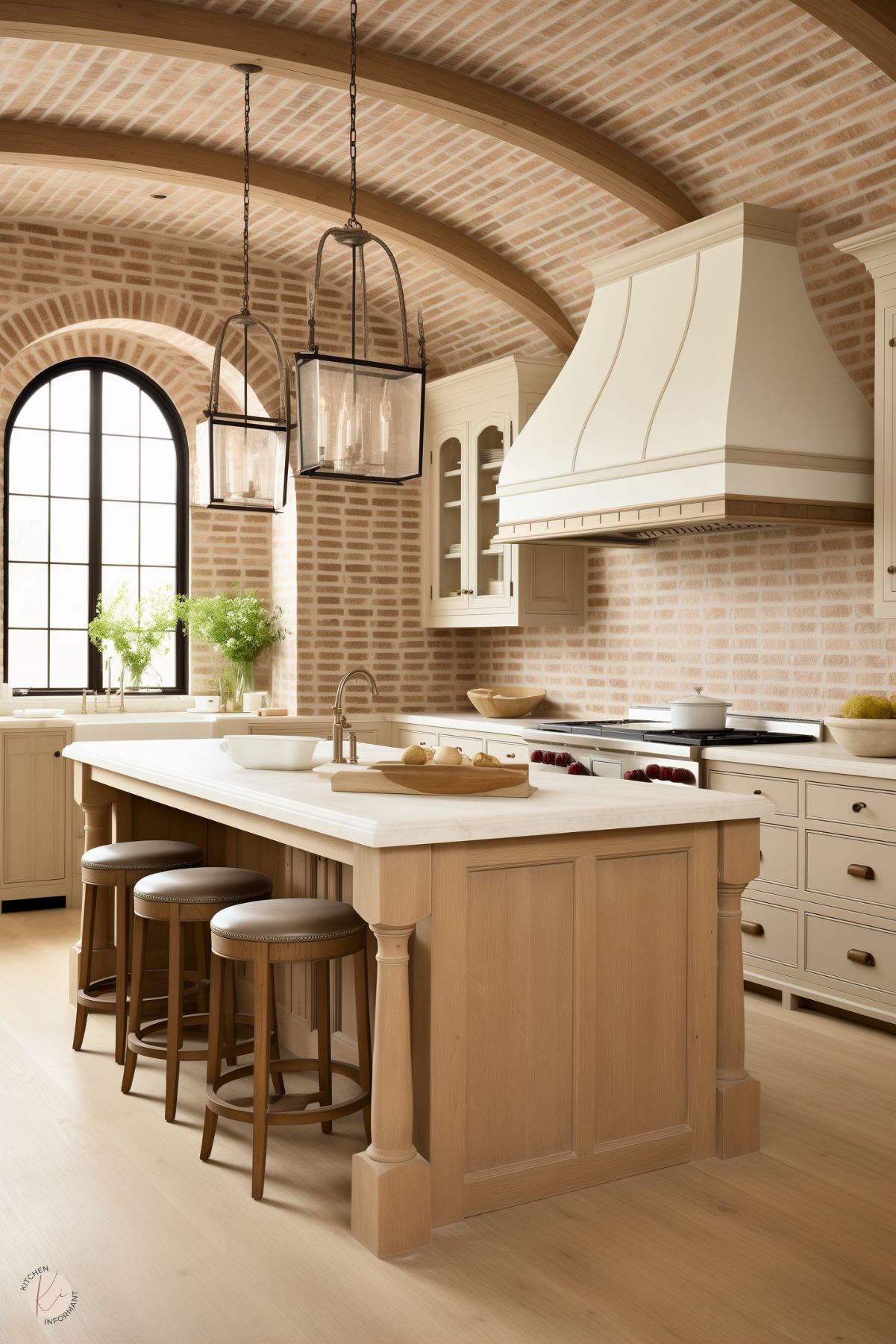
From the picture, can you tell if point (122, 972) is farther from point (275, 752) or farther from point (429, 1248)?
point (429, 1248)

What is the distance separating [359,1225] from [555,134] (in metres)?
4.28

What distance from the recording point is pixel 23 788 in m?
6.45

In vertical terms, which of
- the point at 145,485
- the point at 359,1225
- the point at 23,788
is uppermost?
the point at 145,485

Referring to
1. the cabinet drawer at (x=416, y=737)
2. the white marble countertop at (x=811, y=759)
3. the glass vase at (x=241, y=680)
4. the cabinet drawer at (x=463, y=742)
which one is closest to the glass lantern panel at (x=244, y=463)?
the white marble countertop at (x=811, y=759)

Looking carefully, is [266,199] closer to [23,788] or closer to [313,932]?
[23,788]

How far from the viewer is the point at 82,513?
7594mm

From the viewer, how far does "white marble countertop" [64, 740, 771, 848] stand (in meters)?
2.82

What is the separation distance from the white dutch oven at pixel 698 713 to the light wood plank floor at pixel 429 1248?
83.0 inches

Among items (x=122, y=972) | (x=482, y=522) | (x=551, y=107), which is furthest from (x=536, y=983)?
(x=482, y=522)

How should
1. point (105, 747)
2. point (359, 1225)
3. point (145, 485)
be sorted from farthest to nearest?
point (145, 485) → point (105, 747) → point (359, 1225)

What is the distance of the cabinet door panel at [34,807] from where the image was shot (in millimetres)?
6414

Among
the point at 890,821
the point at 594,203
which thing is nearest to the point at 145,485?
the point at 594,203

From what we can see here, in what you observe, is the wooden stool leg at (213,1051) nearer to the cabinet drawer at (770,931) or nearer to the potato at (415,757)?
the potato at (415,757)

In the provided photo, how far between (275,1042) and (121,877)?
29.5 inches
